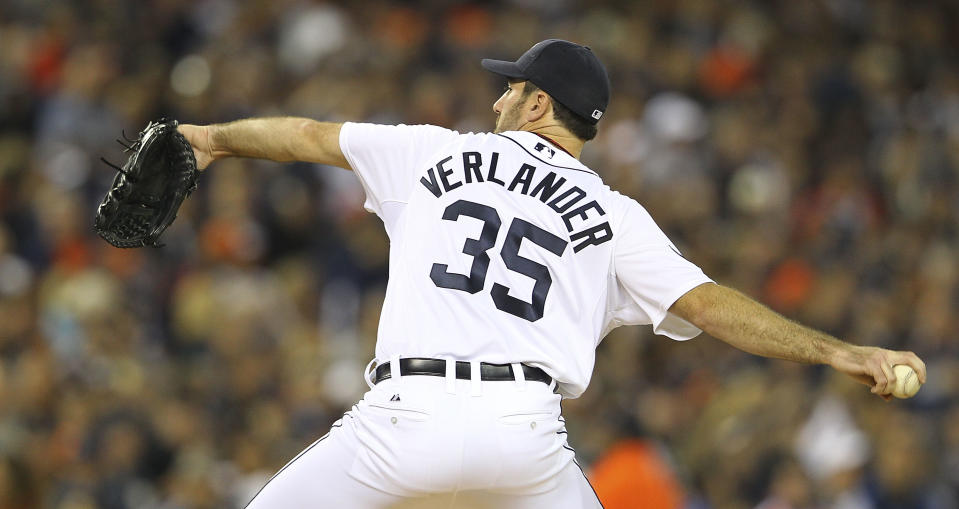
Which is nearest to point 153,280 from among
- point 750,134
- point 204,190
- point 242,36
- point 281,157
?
point 204,190

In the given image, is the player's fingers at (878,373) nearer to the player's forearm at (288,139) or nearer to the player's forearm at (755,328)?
the player's forearm at (755,328)

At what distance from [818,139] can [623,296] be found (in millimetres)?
7335

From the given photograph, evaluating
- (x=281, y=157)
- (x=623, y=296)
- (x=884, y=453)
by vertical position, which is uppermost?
(x=281, y=157)

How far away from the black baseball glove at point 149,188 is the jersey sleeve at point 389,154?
55cm

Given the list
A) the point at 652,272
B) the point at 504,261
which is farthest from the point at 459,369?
the point at 652,272

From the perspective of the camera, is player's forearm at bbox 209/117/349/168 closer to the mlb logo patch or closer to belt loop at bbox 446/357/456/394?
the mlb logo patch

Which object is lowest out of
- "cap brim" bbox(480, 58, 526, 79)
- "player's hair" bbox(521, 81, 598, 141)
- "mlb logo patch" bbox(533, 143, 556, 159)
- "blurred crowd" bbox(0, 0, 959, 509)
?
"blurred crowd" bbox(0, 0, 959, 509)

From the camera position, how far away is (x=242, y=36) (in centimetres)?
1243

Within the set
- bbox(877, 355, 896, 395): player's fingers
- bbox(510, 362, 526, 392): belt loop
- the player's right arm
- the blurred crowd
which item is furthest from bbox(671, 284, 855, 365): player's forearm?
the blurred crowd

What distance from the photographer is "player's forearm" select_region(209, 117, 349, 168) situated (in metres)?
4.31

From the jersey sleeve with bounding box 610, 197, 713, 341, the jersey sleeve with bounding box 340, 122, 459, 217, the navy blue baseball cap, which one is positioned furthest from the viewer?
the navy blue baseball cap

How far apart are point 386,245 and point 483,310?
21.0 ft

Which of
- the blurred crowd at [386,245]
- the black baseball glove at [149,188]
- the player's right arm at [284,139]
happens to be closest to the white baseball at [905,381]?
the player's right arm at [284,139]

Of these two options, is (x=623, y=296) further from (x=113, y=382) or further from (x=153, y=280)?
(x=153, y=280)
